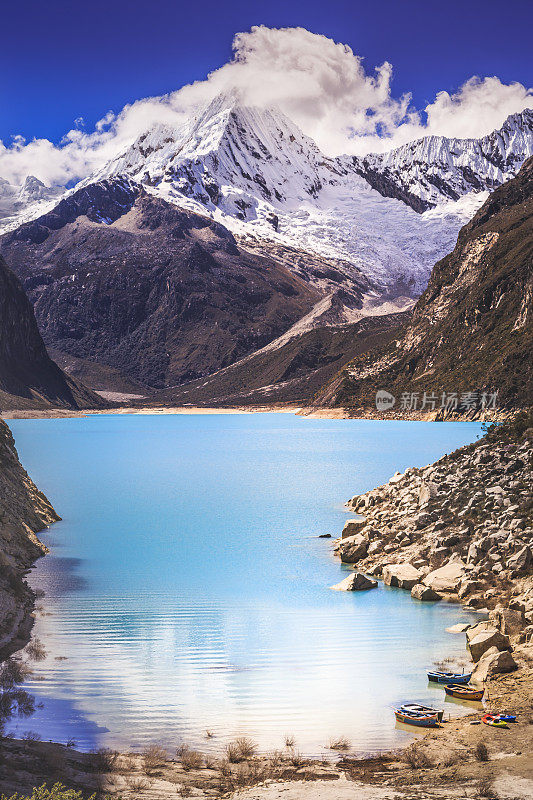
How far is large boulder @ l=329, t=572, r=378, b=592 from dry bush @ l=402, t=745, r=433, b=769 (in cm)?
1271

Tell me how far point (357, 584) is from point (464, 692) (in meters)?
10.2

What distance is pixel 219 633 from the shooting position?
22.3 metres

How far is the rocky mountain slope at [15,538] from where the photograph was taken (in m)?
21.9

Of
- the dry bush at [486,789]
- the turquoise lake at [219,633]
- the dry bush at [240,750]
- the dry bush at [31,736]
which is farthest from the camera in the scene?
the turquoise lake at [219,633]

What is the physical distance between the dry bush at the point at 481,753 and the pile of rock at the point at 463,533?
260 inches

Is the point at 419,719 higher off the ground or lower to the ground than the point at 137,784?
higher

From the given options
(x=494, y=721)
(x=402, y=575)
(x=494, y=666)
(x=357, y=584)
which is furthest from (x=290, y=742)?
(x=402, y=575)

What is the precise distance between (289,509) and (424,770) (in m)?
34.7

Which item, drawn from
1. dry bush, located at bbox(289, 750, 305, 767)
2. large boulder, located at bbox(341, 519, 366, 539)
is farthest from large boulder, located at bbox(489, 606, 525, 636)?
large boulder, located at bbox(341, 519, 366, 539)

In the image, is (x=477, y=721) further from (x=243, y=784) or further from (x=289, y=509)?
(x=289, y=509)

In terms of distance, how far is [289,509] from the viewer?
4775 centimetres

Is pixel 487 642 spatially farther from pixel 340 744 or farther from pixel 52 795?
pixel 52 795

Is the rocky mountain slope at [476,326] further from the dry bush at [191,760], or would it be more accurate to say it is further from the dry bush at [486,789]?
A: the dry bush at [486,789]

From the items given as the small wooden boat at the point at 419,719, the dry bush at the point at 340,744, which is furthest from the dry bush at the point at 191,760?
the small wooden boat at the point at 419,719
